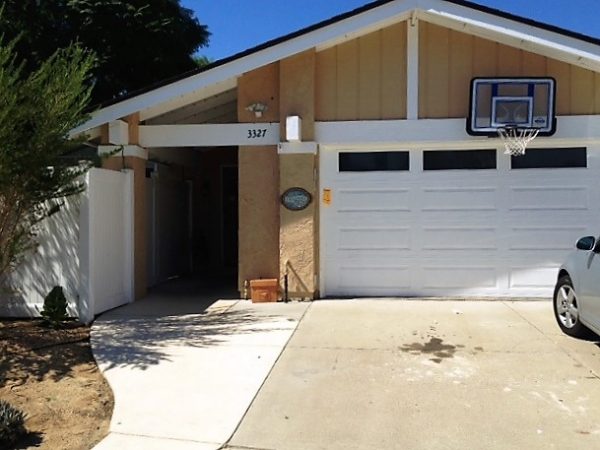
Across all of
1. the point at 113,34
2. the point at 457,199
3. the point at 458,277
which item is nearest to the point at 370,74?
the point at 457,199

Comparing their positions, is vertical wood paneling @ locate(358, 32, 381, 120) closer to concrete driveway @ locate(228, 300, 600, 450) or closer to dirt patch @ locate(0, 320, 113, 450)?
concrete driveway @ locate(228, 300, 600, 450)

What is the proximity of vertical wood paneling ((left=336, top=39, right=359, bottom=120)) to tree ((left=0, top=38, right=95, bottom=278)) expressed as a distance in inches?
154

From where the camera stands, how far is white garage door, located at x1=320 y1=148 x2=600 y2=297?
8.74 metres

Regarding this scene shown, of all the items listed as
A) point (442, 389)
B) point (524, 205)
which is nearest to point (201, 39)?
point (524, 205)

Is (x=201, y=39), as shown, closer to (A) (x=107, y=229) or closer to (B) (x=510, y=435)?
(A) (x=107, y=229)

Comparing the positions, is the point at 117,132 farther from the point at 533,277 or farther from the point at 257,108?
the point at 533,277

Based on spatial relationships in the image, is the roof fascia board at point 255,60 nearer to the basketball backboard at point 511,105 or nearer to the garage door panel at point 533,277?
the basketball backboard at point 511,105

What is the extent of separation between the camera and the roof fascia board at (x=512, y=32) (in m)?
8.05

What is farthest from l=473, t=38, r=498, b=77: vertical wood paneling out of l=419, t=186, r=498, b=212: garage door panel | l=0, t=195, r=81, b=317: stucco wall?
l=0, t=195, r=81, b=317: stucco wall

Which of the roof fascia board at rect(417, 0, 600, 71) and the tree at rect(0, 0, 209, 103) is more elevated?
the tree at rect(0, 0, 209, 103)

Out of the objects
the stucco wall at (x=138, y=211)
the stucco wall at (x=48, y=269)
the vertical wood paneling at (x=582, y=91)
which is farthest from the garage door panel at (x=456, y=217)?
the stucco wall at (x=48, y=269)

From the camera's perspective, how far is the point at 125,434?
4129mm

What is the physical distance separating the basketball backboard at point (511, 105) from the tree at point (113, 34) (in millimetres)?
9627

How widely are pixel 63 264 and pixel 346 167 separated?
4447mm
